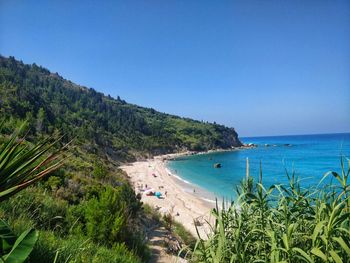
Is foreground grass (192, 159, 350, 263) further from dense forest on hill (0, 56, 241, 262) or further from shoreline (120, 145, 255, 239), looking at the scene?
shoreline (120, 145, 255, 239)

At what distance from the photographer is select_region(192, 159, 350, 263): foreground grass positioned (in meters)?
2.10

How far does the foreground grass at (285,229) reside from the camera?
6.89 ft

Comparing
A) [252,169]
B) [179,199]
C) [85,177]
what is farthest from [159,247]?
[252,169]

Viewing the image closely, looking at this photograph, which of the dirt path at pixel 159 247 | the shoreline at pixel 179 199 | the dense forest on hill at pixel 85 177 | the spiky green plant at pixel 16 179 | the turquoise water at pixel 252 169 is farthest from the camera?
the turquoise water at pixel 252 169

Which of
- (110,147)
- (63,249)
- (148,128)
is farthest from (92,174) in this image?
(148,128)

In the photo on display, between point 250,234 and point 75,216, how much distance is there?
17.5ft

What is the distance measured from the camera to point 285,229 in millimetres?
2410

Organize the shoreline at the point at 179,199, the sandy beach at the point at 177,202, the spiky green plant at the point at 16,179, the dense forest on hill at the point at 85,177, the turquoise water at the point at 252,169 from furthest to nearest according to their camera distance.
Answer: the turquoise water at the point at 252,169 < the shoreline at the point at 179,199 < the sandy beach at the point at 177,202 < the dense forest on hill at the point at 85,177 < the spiky green plant at the point at 16,179

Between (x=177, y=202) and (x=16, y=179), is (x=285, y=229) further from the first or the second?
(x=177, y=202)

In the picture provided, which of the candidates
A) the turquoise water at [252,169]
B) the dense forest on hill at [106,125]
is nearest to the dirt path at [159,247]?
the turquoise water at [252,169]

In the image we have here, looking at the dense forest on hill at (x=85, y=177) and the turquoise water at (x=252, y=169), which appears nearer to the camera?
the dense forest on hill at (x=85, y=177)

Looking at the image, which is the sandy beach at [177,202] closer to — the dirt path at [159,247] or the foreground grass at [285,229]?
the dirt path at [159,247]

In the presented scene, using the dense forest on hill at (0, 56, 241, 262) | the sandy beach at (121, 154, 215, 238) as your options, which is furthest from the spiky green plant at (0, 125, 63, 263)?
the sandy beach at (121, 154, 215, 238)

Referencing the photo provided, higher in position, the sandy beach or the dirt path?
the dirt path
